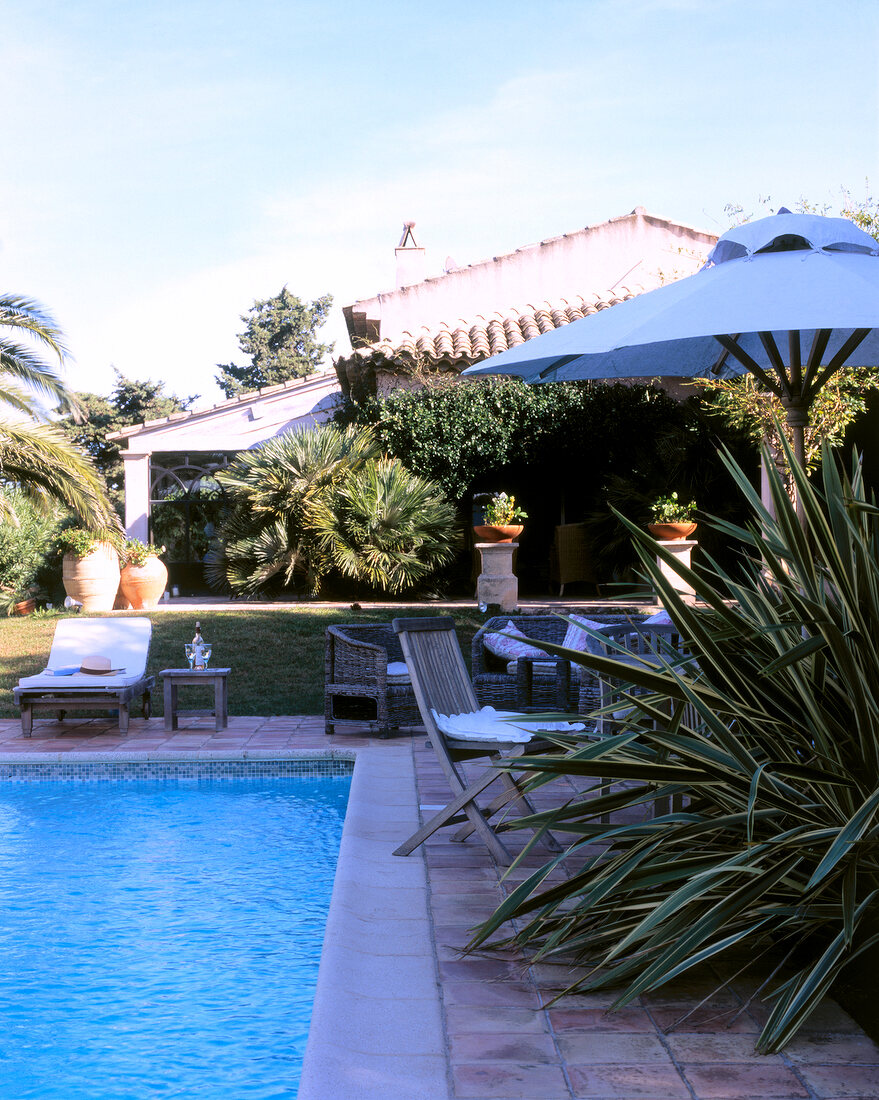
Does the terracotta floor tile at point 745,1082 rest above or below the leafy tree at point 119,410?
below

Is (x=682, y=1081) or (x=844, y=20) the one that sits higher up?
(x=844, y=20)

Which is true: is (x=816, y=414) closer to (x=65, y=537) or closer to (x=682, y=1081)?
(x=65, y=537)

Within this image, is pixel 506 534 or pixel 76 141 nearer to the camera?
pixel 506 534

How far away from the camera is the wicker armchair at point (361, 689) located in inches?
315

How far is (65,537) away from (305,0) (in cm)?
759

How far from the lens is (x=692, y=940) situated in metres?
2.67

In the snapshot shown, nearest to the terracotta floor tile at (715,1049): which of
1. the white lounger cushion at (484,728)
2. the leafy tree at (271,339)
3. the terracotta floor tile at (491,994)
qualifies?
the terracotta floor tile at (491,994)

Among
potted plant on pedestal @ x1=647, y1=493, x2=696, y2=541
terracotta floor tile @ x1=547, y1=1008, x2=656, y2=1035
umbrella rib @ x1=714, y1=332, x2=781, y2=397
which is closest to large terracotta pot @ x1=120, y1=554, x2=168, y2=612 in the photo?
potted plant on pedestal @ x1=647, y1=493, x2=696, y2=541

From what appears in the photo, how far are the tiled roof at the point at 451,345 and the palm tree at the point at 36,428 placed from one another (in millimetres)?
Answer: 4832

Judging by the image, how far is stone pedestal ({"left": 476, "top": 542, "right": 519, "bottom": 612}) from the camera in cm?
1338

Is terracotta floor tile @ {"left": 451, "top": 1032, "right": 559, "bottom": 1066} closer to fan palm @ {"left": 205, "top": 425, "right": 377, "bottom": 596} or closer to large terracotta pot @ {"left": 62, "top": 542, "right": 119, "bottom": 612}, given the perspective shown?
fan palm @ {"left": 205, "top": 425, "right": 377, "bottom": 596}

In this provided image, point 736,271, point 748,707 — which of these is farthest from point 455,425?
point 748,707

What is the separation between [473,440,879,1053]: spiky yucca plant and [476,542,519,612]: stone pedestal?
986 cm

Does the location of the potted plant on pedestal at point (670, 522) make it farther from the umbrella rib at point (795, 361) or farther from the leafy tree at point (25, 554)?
the leafy tree at point (25, 554)
